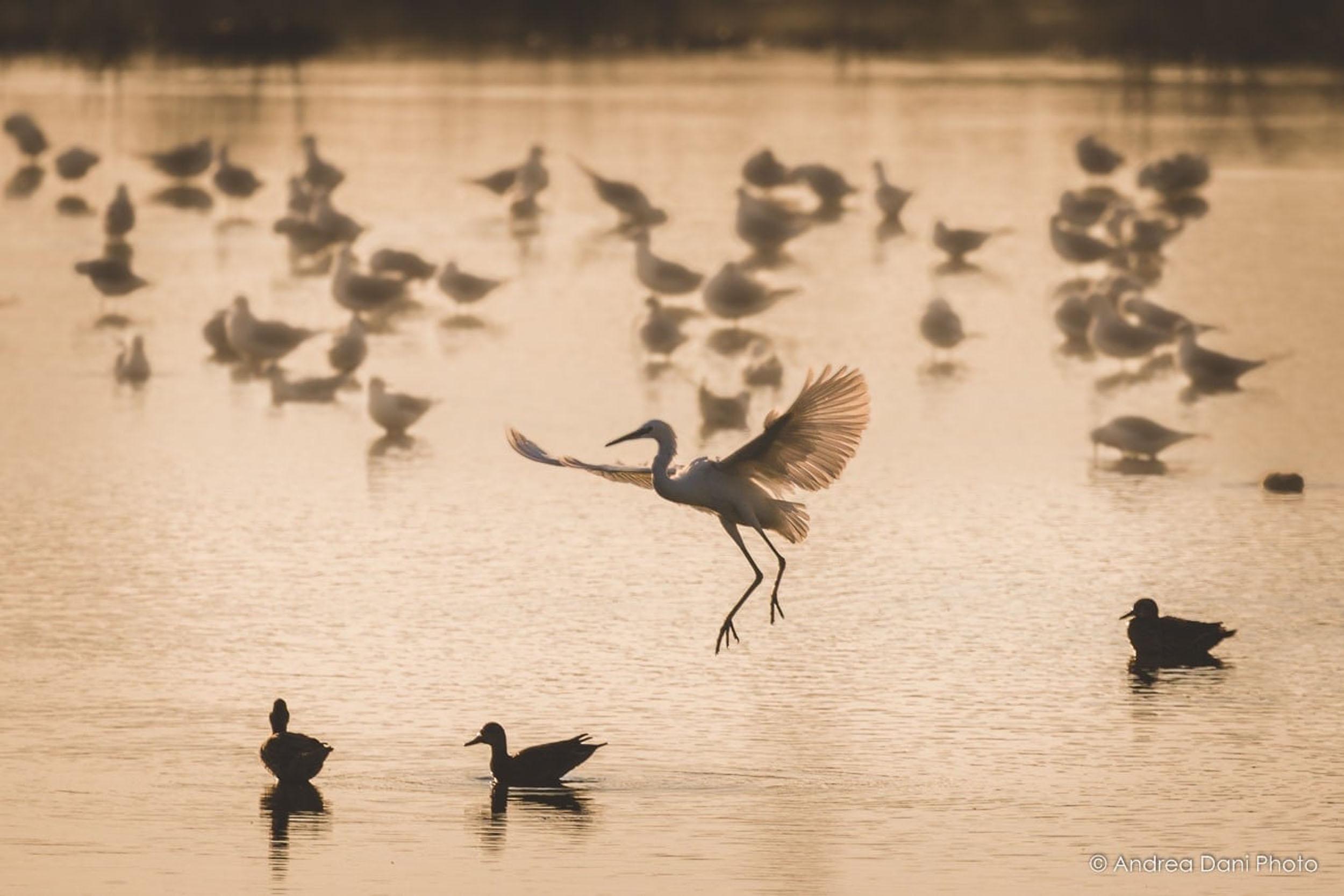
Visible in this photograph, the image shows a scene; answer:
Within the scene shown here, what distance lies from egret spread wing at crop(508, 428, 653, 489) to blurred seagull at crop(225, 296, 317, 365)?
9.48 m

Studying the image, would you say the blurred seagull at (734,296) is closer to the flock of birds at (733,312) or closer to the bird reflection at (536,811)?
the flock of birds at (733,312)

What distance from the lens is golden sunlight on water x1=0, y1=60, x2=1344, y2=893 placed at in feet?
35.7

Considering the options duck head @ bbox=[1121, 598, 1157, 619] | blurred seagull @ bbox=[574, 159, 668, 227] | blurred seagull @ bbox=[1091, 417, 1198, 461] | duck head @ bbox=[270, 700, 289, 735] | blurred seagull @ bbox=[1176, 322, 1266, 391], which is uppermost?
blurred seagull @ bbox=[574, 159, 668, 227]

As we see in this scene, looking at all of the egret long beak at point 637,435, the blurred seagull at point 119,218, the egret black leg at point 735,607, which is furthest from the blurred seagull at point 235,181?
the egret long beak at point 637,435

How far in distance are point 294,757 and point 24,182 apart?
28993 millimetres

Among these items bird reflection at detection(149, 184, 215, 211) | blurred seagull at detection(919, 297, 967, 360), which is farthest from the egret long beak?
bird reflection at detection(149, 184, 215, 211)

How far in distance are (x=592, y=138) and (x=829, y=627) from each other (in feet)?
101

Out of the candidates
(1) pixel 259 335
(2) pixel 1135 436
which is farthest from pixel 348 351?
(2) pixel 1135 436

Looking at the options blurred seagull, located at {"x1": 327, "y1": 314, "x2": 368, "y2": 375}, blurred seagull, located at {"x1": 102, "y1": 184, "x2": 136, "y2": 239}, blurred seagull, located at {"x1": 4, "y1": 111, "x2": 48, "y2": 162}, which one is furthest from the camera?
blurred seagull, located at {"x1": 4, "y1": 111, "x2": 48, "y2": 162}

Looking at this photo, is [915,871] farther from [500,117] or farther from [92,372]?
[500,117]

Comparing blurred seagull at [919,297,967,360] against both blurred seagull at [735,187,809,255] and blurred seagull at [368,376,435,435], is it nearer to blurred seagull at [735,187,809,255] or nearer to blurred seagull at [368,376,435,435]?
blurred seagull at [368,376,435,435]

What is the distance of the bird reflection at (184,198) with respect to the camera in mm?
36656

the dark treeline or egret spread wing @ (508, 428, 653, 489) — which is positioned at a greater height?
the dark treeline

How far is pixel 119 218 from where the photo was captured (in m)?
30.3
